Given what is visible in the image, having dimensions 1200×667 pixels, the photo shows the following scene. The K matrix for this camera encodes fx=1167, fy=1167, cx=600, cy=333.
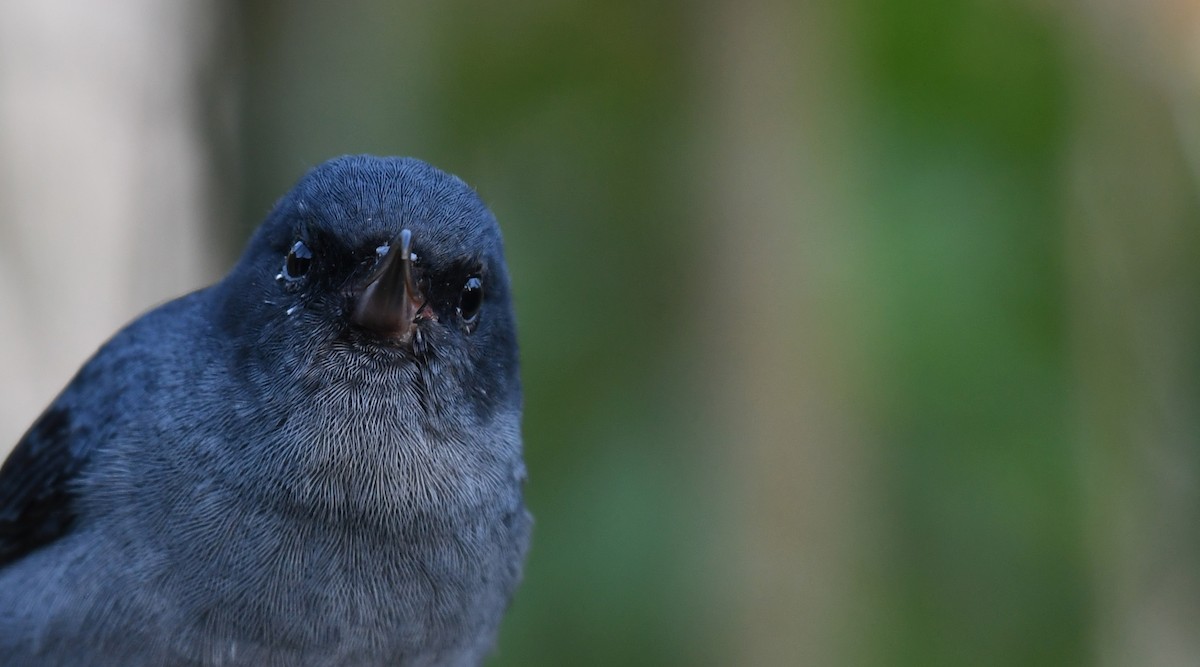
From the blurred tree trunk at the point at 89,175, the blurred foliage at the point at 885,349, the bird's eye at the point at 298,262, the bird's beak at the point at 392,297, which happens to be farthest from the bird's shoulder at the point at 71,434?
the blurred foliage at the point at 885,349

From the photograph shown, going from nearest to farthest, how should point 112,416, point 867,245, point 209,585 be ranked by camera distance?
point 209,585
point 112,416
point 867,245

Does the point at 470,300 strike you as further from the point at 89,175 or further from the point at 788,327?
the point at 89,175

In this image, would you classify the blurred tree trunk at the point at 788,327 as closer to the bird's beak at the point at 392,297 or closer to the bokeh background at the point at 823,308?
the bokeh background at the point at 823,308

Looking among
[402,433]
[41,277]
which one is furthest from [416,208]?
[41,277]

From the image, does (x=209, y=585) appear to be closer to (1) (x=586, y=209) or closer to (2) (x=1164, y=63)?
(1) (x=586, y=209)

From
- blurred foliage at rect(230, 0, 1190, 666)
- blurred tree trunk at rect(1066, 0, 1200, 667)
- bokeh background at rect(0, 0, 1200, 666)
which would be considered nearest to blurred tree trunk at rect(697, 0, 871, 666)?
bokeh background at rect(0, 0, 1200, 666)
